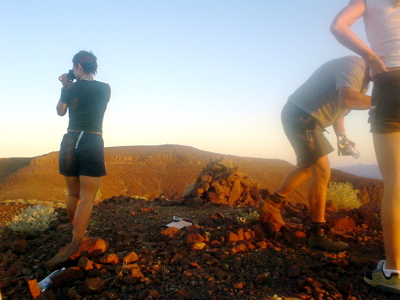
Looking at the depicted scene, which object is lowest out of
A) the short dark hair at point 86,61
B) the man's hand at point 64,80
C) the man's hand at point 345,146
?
the man's hand at point 345,146

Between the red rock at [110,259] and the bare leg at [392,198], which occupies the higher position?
the bare leg at [392,198]

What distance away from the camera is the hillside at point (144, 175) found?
2032cm

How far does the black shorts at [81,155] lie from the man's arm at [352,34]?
2240 mm

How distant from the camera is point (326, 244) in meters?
3.40

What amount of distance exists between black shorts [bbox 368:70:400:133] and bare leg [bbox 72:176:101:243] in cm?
242

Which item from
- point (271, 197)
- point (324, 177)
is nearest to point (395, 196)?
point (324, 177)

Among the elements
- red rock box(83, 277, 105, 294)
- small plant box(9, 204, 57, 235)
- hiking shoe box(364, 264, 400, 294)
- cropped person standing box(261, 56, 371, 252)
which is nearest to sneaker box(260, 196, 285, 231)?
cropped person standing box(261, 56, 371, 252)

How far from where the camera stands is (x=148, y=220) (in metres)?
4.82

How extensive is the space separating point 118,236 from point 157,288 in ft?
3.89

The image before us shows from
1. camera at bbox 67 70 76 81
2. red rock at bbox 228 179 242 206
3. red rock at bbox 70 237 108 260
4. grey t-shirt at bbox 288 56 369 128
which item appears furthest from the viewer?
A: red rock at bbox 228 179 242 206

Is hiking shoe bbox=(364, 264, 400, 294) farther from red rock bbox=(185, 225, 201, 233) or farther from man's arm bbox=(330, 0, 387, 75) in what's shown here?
red rock bbox=(185, 225, 201, 233)

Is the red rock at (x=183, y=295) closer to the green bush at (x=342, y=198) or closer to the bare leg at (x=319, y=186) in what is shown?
the bare leg at (x=319, y=186)

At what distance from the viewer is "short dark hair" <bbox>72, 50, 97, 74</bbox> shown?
369 cm

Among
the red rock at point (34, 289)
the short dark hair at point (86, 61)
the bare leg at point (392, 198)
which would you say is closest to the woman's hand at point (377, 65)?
the bare leg at point (392, 198)
